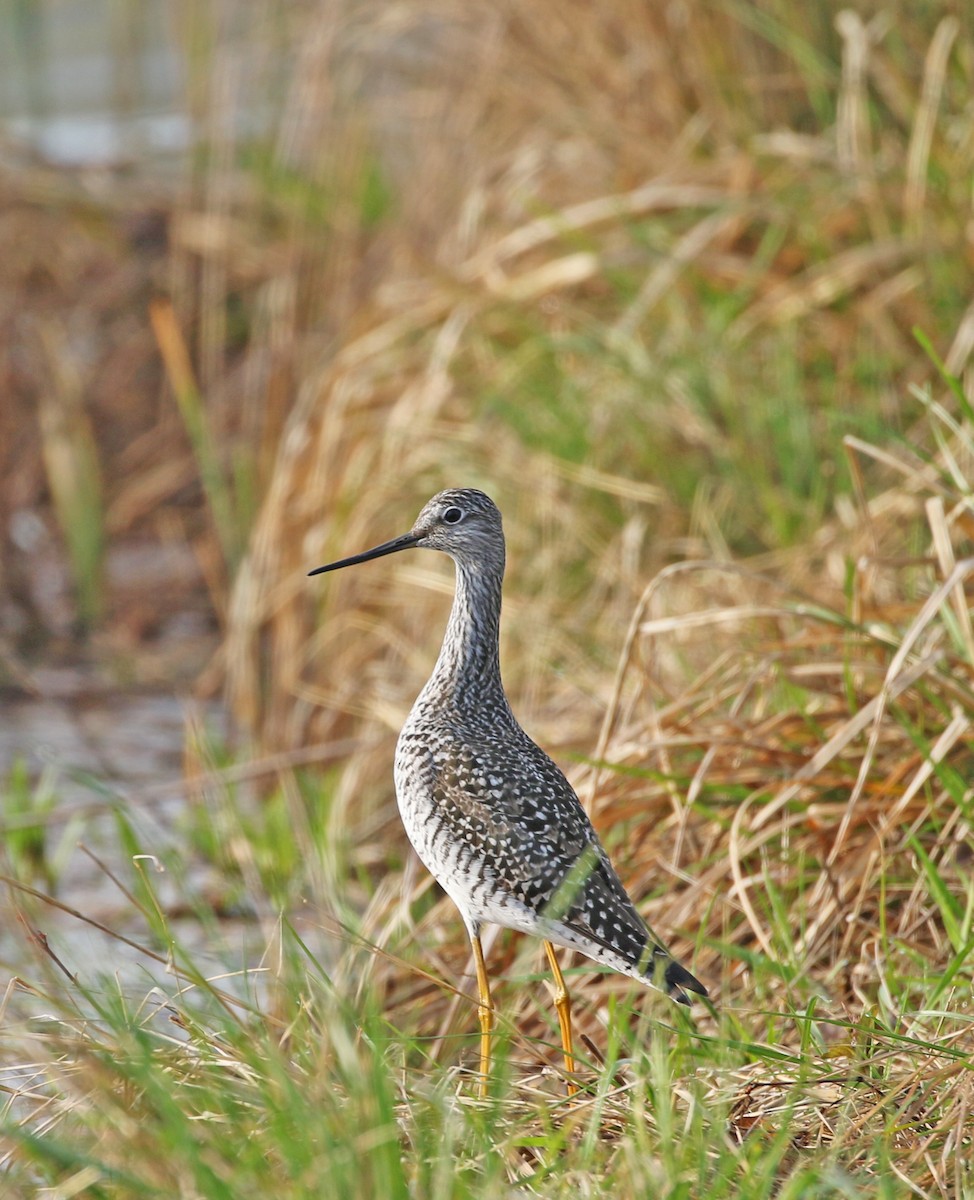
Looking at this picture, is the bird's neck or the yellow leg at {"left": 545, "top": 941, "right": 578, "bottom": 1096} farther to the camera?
the bird's neck

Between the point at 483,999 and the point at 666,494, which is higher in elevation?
the point at 666,494

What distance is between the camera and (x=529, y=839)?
3639 millimetres

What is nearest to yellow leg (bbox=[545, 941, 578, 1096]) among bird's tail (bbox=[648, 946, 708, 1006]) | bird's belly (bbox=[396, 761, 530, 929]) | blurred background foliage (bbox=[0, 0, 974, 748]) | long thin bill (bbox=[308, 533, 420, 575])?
bird's belly (bbox=[396, 761, 530, 929])

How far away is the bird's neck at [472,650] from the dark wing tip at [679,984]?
2.77 feet

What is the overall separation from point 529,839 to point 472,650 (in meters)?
0.56

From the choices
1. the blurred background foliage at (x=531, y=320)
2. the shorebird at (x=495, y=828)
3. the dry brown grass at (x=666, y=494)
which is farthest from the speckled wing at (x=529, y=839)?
the blurred background foliage at (x=531, y=320)

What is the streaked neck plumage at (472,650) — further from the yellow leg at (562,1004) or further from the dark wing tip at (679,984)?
the dark wing tip at (679,984)

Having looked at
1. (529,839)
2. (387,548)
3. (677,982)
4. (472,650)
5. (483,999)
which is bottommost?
(483,999)

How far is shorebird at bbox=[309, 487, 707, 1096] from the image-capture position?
3.49 metres

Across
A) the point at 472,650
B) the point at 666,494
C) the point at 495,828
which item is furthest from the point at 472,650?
the point at 666,494

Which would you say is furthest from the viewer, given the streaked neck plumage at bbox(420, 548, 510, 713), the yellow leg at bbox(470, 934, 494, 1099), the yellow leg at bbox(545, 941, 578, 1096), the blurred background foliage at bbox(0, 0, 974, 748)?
the blurred background foliage at bbox(0, 0, 974, 748)

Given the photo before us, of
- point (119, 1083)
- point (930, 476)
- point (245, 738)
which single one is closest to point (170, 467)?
point (245, 738)

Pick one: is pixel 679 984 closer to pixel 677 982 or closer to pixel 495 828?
pixel 677 982

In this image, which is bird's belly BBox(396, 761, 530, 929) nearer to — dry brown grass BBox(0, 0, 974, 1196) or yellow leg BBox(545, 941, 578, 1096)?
yellow leg BBox(545, 941, 578, 1096)
